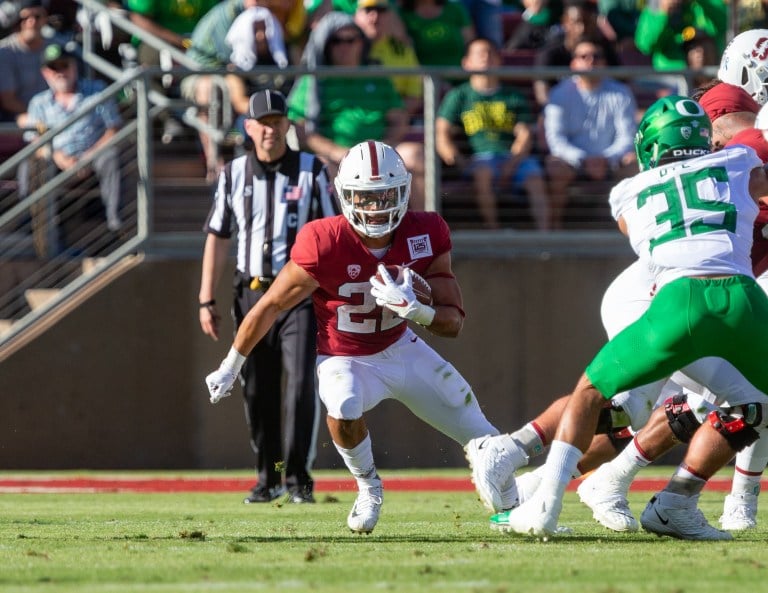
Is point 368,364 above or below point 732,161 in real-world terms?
below

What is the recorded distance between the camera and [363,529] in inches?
260

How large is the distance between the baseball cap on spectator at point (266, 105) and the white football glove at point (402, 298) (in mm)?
2583

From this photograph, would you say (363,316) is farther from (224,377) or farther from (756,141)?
(756,141)

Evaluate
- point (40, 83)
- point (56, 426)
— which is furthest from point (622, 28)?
point (56, 426)

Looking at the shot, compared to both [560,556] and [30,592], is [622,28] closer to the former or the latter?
[560,556]

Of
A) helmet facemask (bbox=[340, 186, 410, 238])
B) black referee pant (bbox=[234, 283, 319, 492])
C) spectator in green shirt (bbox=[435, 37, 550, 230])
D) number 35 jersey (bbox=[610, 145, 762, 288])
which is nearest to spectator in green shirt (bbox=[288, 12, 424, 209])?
spectator in green shirt (bbox=[435, 37, 550, 230])

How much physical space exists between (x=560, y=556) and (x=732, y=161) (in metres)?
1.69

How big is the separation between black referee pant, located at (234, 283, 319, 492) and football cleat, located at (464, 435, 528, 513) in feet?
7.44

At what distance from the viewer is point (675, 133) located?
240 inches

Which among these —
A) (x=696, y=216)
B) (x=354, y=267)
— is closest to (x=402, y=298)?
(x=354, y=267)

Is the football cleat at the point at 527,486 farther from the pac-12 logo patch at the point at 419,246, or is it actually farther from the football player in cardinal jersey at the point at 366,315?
the pac-12 logo patch at the point at 419,246

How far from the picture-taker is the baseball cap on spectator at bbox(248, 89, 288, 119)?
8.66 meters

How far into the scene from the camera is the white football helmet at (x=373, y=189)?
655 cm

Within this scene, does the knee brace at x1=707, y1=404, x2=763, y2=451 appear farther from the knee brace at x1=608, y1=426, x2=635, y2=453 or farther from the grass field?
the knee brace at x1=608, y1=426, x2=635, y2=453
